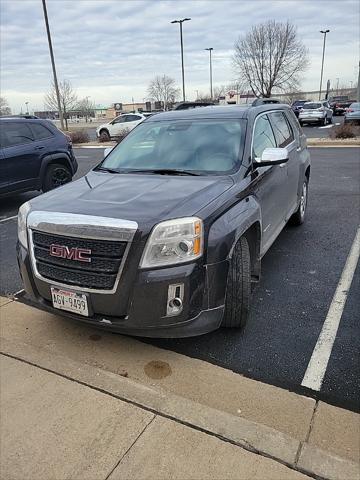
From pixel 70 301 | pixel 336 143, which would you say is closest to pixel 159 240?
pixel 70 301

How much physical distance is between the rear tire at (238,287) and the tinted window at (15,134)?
239 inches

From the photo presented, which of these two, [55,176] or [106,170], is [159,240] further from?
[55,176]

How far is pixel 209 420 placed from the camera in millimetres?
2471

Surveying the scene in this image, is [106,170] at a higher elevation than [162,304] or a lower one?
higher

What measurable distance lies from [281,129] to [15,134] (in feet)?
17.0

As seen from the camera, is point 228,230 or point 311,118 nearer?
point 228,230

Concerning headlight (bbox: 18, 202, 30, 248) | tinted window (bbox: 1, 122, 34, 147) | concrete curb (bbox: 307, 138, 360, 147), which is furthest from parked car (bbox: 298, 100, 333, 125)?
headlight (bbox: 18, 202, 30, 248)

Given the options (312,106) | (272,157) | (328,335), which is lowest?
(312,106)

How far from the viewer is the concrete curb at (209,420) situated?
216cm

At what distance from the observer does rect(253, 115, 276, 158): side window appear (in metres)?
4.01

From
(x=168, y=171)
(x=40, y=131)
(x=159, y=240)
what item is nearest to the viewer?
(x=159, y=240)

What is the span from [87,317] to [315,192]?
267 inches

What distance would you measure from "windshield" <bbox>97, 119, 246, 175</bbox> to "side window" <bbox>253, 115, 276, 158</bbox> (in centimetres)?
17

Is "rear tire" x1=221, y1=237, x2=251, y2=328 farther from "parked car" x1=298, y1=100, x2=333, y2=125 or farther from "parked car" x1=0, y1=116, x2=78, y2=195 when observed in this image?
"parked car" x1=298, y1=100, x2=333, y2=125
